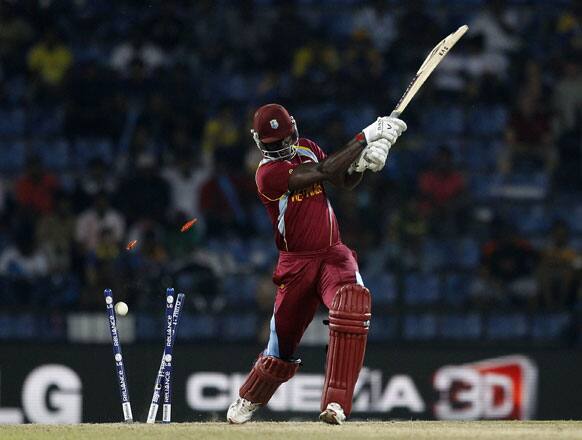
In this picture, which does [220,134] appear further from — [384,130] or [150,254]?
[384,130]

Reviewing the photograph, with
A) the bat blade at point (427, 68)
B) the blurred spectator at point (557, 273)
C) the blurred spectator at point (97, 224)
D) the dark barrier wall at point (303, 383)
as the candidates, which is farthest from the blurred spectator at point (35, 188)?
the bat blade at point (427, 68)

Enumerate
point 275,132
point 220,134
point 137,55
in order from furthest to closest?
point 137,55 → point 220,134 → point 275,132

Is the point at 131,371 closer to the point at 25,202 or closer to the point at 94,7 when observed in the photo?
the point at 25,202

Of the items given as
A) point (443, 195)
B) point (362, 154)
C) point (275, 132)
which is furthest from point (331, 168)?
point (443, 195)

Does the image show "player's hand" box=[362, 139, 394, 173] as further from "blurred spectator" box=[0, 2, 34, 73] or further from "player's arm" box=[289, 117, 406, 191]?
"blurred spectator" box=[0, 2, 34, 73]

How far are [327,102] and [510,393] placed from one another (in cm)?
427

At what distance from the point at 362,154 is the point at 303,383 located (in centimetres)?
439

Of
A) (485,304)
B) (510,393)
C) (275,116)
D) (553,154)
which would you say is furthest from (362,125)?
(275,116)

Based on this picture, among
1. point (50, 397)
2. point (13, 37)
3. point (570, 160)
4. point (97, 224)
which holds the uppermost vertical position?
point (13, 37)

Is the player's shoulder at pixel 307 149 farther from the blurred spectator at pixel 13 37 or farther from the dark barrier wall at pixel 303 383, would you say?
the blurred spectator at pixel 13 37

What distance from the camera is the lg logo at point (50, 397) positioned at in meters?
11.9

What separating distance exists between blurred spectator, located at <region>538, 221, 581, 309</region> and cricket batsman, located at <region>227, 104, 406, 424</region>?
4.67 meters

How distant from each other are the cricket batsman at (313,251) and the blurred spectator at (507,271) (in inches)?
198

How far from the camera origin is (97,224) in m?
13.8
